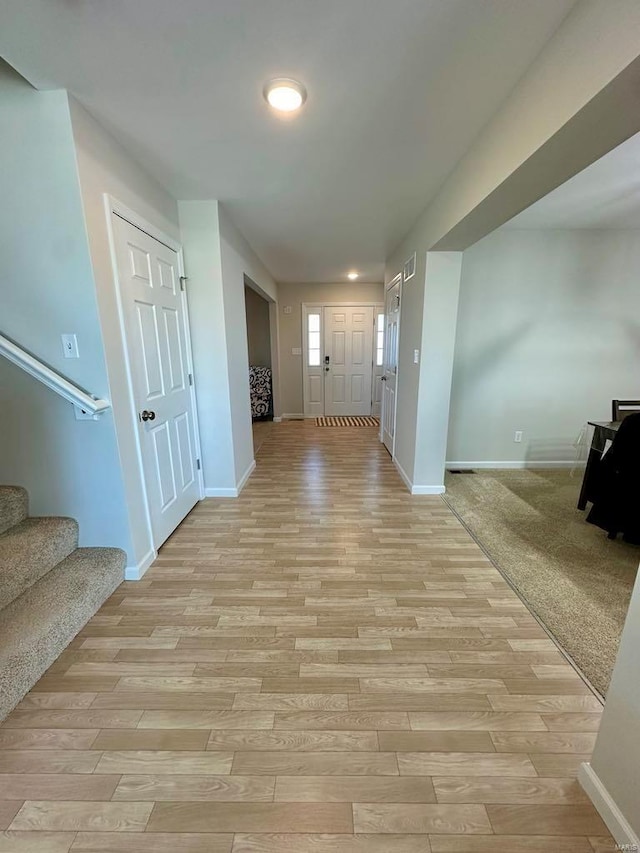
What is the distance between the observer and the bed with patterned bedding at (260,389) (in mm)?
6027

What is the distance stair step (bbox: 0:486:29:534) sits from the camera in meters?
1.76

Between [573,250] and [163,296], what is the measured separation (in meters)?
3.77

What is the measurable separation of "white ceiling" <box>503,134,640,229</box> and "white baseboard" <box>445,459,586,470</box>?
91.5 inches

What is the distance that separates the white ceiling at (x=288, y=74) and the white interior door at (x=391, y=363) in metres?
1.68

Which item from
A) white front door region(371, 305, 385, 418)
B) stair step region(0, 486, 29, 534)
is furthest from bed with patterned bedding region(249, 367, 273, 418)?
stair step region(0, 486, 29, 534)

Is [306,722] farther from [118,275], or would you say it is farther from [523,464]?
[523,464]

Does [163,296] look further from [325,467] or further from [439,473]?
[439,473]

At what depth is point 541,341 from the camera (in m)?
3.45

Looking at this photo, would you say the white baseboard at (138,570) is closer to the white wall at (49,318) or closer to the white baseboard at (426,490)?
the white wall at (49,318)

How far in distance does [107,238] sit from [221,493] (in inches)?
80.9

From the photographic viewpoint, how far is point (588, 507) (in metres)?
2.78

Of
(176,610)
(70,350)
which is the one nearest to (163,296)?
(70,350)

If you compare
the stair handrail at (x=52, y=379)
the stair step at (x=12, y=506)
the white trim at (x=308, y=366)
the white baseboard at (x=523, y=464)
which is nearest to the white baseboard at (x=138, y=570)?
the stair step at (x=12, y=506)

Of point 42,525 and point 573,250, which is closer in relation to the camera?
point 42,525
